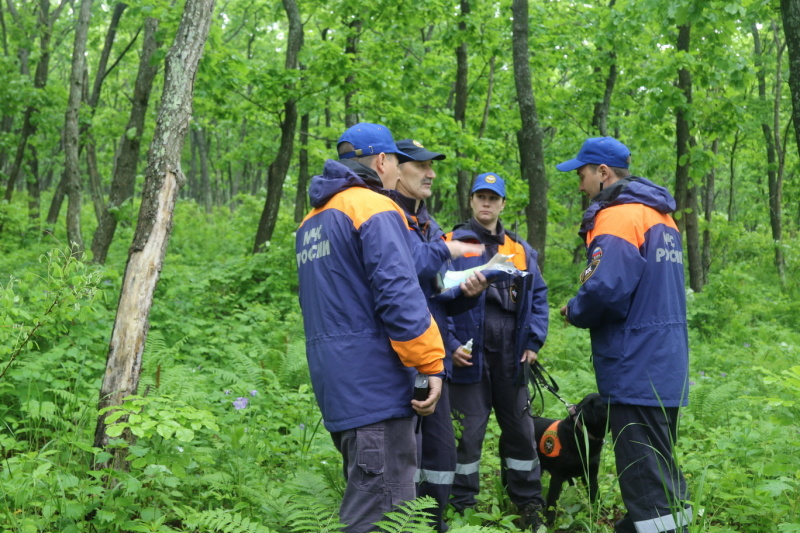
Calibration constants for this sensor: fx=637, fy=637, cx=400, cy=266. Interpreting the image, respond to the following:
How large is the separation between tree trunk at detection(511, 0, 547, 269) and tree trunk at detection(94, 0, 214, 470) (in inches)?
185

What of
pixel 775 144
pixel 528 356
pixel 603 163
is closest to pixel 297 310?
pixel 528 356

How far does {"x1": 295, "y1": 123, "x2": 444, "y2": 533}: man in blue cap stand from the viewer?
9.87 ft

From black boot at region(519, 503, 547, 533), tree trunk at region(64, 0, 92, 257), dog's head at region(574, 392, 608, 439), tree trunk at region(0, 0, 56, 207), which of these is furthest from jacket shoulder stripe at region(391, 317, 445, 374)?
tree trunk at region(0, 0, 56, 207)

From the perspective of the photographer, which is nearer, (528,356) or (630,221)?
(630,221)

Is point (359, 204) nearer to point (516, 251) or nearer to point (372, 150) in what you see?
point (372, 150)

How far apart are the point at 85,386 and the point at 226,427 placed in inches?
53.9

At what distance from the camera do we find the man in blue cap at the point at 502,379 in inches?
174

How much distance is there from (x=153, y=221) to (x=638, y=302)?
294 centimetres

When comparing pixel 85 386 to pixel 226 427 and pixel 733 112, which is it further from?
pixel 733 112

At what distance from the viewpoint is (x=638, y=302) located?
12.0 ft

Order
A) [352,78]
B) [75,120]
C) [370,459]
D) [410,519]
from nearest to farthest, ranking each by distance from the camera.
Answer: [410,519] < [370,459] < [75,120] < [352,78]

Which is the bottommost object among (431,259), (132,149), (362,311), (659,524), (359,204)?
(659,524)

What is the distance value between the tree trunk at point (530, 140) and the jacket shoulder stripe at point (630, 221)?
13.3 ft

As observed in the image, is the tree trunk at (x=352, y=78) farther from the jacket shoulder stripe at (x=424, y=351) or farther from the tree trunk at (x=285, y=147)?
the jacket shoulder stripe at (x=424, y=351)
